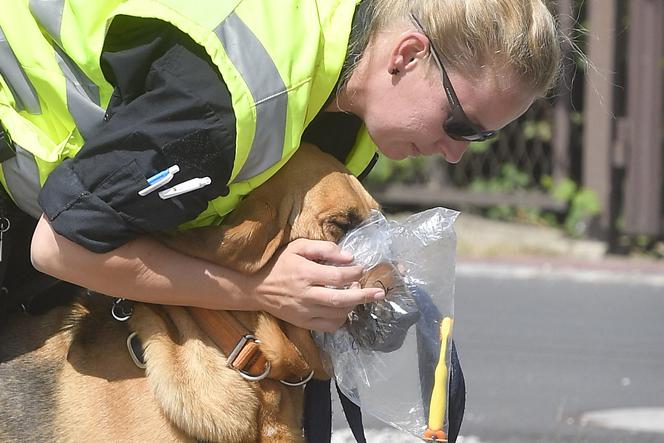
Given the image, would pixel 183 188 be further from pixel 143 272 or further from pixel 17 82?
pixel 17 82

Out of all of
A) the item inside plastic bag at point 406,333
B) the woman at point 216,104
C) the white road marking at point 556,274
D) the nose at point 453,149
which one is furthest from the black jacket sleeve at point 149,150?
the white road marking at point 556,274

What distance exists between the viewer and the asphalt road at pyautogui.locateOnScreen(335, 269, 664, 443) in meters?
4.79

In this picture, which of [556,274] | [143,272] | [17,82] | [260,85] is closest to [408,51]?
[260,85]

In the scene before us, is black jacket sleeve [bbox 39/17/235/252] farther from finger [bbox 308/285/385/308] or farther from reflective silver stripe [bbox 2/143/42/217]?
finger [bbox 308/285/385/308]

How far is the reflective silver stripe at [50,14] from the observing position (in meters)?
2.30

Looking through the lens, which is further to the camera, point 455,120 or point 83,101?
point 455,120

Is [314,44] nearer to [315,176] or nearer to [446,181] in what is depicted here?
[315,176]

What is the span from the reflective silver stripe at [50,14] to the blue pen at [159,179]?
402 mm

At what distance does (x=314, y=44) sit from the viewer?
2.25 meters

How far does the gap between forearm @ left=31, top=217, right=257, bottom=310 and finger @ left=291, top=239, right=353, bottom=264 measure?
0.13 metres

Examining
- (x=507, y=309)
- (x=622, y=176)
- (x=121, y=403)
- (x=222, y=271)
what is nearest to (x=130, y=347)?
(x=121, y=403)

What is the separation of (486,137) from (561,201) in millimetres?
6462

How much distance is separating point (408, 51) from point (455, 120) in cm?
18

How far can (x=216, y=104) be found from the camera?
2.12 metres
